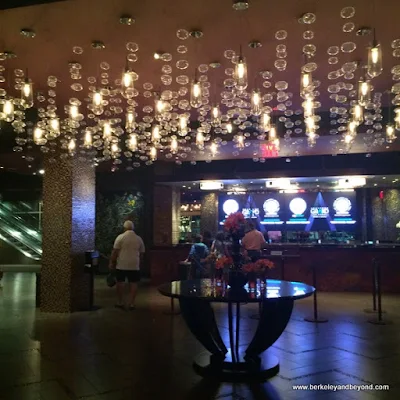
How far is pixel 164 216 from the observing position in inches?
554

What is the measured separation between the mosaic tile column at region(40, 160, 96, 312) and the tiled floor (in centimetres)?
46

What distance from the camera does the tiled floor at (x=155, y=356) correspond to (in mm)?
4039

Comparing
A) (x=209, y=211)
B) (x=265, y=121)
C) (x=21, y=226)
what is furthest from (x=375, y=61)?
(x=21, y=226)

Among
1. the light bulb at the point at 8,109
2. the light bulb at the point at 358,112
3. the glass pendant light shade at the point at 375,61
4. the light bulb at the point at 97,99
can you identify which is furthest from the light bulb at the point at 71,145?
the glass pendant light shade at the point at 375,61

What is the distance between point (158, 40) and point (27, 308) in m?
6.16

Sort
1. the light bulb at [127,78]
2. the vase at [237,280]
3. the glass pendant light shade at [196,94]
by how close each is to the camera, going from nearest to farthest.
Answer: the vase at [237,280] → the light bulb at [127,78] → the glass pendant light shade at [196,94]

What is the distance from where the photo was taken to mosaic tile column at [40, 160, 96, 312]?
323 inches

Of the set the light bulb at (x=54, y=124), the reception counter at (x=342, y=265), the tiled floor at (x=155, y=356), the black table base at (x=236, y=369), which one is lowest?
the tiled floor at (x=155, y=356)

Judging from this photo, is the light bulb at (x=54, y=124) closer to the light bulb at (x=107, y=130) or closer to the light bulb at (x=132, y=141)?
the light bulb at (x=107, y=130)

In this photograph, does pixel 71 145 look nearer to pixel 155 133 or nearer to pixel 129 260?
pixel 155 133

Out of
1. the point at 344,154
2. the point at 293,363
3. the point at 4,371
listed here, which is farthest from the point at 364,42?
the point at 344,154

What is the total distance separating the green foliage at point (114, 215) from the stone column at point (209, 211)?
2260 millimetres

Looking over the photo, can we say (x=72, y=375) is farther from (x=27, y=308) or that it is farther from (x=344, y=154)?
(x=344, y=154)

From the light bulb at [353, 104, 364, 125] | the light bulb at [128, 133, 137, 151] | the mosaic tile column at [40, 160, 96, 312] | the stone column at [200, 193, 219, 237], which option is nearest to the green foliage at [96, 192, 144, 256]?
the stone column at [200, 193, 219, 237]
